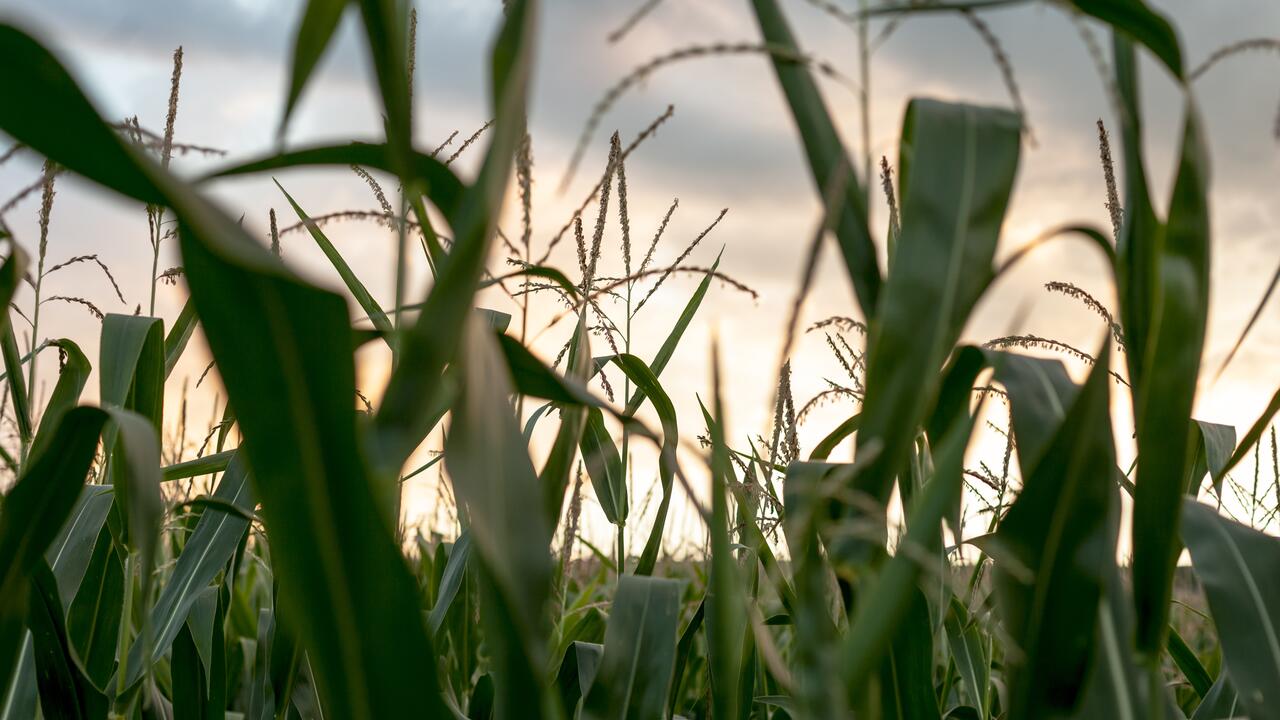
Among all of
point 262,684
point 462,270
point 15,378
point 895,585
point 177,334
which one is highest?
point 177,334

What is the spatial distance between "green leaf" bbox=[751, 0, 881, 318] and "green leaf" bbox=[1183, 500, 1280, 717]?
0.41 m

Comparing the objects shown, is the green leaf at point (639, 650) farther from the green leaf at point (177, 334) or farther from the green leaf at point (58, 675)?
the green leaf at point (177, 334)

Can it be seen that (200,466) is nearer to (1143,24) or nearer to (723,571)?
(723,571)

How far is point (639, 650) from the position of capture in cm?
85

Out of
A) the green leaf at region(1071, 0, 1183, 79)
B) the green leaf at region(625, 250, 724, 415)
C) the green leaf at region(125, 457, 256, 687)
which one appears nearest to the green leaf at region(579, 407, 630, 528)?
the green leaf at region(625, 250, 724, 415)

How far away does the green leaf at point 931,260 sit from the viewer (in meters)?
0.48

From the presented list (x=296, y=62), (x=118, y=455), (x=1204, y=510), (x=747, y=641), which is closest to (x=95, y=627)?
(x=118, y=455)

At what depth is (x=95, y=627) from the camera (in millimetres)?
1147

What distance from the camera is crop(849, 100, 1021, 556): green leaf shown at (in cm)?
48

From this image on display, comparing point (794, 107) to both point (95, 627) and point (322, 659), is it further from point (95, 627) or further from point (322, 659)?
point (95, 627)

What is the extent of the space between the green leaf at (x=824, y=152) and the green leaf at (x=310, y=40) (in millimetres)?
243

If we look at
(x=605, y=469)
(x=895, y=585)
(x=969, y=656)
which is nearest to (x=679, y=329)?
(x=605, y=469)

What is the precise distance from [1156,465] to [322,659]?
50 centimetres

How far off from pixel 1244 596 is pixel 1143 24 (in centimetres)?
45
